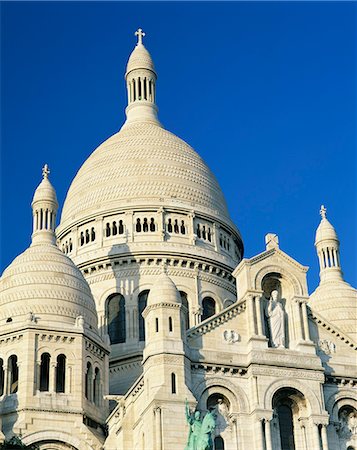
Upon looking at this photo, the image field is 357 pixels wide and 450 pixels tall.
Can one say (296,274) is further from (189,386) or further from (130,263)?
(130,263)

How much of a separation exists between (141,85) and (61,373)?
29908mm

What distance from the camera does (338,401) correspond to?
4794 cm

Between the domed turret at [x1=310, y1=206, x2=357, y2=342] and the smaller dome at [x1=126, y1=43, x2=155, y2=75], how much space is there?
56.8 feet

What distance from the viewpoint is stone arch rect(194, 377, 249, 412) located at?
45688 mm

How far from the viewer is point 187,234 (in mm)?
64625

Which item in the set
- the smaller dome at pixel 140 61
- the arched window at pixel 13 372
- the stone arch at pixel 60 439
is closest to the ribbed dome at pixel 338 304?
the stone arch at pixel 60 439

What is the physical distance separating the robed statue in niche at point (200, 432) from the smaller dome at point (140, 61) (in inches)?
1503

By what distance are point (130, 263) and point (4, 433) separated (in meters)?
17.2

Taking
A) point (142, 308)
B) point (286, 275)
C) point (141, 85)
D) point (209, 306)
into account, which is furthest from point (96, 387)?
point (141, 85)

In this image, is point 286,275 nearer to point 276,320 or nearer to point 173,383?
point 276,320

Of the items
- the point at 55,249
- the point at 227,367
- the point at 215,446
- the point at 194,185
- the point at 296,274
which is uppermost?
the point at 194,185

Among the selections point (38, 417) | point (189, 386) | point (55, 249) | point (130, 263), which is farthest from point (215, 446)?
point (130, 263)

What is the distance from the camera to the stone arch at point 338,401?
156ft

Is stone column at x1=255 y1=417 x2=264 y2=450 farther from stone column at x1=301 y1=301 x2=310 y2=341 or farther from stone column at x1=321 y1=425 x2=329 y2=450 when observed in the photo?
stone column at x1=301 y1=301 x2=310 y2=341
